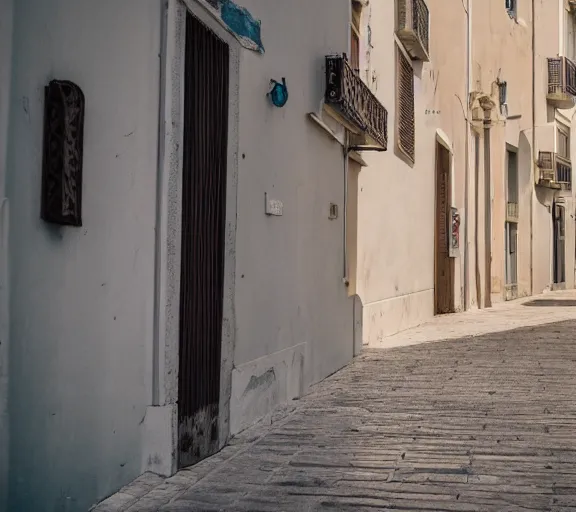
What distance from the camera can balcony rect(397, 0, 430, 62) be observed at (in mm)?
14086

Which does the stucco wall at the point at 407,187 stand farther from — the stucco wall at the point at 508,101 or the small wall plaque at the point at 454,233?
the stucco wall at the point at 508,101

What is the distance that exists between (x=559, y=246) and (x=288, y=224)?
82.7 feet

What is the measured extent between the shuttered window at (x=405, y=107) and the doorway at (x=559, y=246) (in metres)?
16.5

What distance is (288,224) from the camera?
7.76 meters

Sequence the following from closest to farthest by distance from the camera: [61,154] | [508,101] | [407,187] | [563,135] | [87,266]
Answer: [61,154]
[87,266]
[407,187]
[508,101]
[563,135]

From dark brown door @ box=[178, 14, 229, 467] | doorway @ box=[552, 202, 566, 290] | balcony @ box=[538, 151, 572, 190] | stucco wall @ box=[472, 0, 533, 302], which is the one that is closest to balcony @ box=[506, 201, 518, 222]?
stucco wall @ box=[472, 0, 533, 302]

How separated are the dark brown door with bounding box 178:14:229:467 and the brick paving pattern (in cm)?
30

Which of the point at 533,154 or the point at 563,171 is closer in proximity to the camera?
the point at 533,154

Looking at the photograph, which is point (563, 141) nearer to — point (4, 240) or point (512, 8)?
point (512, 8)

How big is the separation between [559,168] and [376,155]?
18066 millimetres

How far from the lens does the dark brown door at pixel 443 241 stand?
18.6 metres

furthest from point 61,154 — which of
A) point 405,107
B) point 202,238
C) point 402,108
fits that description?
point 405,107

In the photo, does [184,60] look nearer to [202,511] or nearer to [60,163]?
[60,163]

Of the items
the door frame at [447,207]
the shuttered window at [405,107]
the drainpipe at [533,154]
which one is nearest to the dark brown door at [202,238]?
the shuttered window at [405,107]
